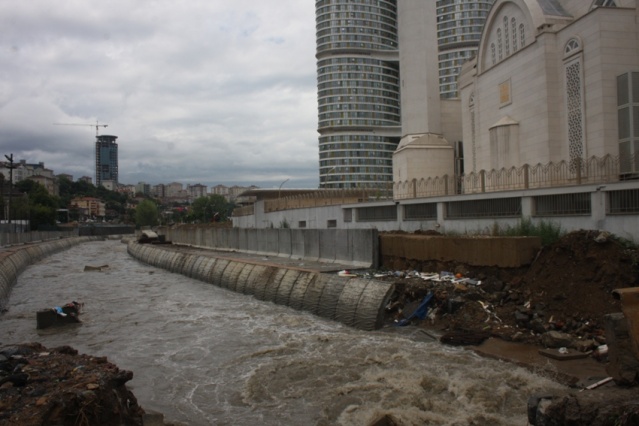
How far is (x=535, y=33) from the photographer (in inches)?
840

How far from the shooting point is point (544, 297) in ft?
38.9

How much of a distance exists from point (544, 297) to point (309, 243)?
587 inches

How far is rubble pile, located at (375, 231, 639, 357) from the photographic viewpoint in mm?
10578

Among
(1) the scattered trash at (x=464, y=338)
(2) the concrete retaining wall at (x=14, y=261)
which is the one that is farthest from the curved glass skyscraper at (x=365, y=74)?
(1) the scattered trash at (x=464, y=338)

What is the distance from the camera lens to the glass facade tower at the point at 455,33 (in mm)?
100000

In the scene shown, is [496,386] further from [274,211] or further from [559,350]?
[274,211]

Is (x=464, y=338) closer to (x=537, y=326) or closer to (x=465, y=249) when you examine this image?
(x=537, y=326)

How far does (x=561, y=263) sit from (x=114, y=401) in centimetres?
1045

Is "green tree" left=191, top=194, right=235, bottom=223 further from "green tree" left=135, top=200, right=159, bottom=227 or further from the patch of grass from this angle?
the patch of grass

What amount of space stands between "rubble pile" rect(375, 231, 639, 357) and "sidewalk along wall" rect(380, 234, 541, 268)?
32 cm

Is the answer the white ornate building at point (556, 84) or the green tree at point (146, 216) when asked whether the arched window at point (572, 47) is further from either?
the green tree at point (146, 216)

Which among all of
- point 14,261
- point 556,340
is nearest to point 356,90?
point 14,261

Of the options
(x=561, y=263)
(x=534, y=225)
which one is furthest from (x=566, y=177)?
(x=561, y=263)

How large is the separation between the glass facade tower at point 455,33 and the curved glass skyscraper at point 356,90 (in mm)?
10838
